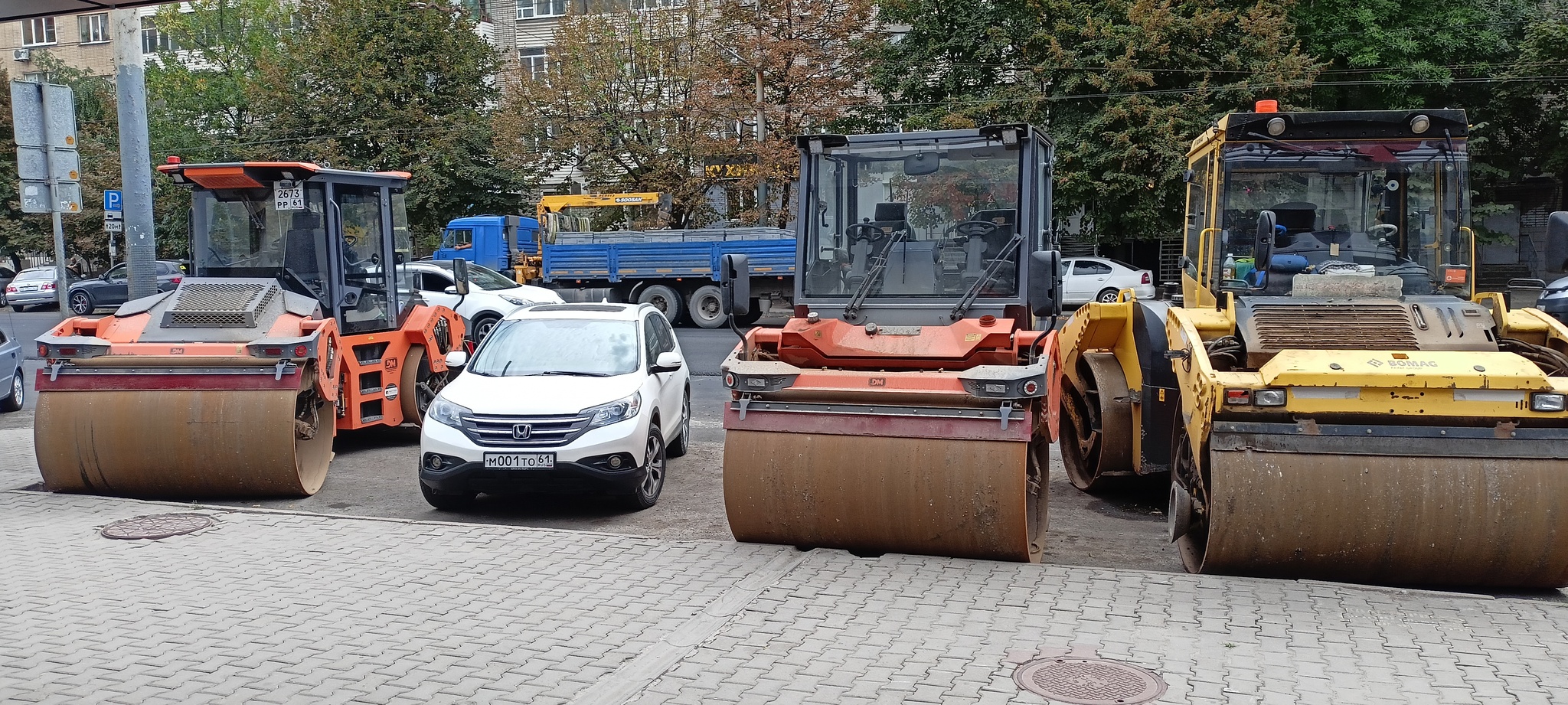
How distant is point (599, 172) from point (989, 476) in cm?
2963

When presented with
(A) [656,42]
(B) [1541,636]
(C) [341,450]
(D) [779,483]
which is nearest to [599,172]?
(A) [656,42]

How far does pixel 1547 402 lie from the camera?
620cm

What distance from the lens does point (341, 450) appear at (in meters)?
12.2

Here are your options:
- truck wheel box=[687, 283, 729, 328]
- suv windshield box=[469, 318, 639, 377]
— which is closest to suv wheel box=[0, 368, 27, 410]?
suv windshield box=[469, 318, 639, 377]

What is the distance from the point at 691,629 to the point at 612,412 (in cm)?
334

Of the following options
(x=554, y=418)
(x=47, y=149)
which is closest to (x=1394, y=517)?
(x=554, y=418)

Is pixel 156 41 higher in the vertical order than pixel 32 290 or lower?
higher

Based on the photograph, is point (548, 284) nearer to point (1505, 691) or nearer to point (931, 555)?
point (931, 555)

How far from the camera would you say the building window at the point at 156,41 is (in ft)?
177

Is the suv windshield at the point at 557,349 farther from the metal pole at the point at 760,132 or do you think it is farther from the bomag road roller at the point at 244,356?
the metal pole at the point at 760,132

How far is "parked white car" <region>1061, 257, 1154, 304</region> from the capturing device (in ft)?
103

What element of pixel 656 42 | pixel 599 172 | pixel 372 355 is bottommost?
pixel 372 355

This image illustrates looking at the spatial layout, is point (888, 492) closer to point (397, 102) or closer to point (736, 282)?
point (736, 282)

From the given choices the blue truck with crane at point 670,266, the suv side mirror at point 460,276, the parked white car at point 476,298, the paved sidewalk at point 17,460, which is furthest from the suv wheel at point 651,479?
the blue truck with crane at point 670,266
